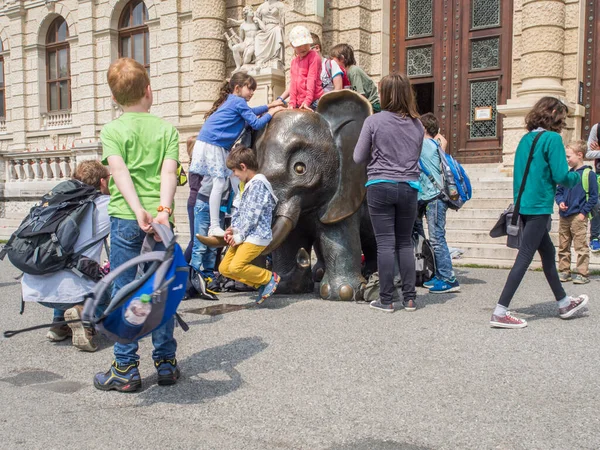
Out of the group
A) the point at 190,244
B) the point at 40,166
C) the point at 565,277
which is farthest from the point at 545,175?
the point at 40,166

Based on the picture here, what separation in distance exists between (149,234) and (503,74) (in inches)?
420

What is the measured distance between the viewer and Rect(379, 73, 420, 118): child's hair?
5133 mm

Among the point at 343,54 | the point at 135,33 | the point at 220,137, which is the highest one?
the point at 135,33

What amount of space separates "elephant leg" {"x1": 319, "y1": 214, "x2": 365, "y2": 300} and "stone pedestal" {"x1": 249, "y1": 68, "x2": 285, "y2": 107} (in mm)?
8198

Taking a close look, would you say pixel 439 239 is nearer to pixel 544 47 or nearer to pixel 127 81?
pixel 127 81

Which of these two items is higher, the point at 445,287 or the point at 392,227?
the point at 392,227

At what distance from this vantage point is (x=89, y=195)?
14.9 ft

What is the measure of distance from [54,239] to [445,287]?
11.7 ft

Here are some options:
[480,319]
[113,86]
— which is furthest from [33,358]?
[480,319]

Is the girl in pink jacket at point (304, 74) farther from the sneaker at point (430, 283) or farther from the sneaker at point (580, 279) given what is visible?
the sneaker at point (580, 279)

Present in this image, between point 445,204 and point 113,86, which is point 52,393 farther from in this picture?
point 445,204

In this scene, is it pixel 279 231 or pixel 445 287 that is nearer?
pixel 279 231

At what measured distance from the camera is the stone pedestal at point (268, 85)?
1359 centimetres

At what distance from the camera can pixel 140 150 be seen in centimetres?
356
